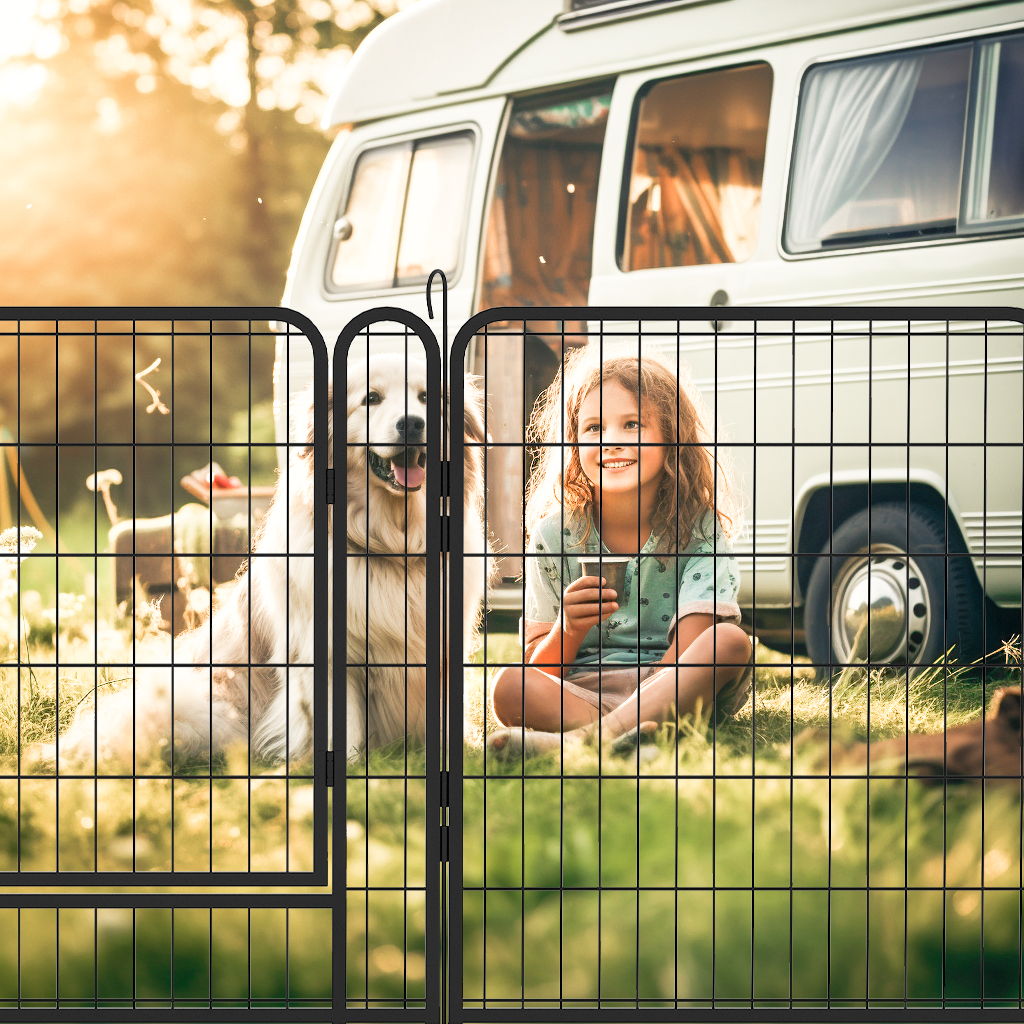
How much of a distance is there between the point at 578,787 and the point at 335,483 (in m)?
1.67

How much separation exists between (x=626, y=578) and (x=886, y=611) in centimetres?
103

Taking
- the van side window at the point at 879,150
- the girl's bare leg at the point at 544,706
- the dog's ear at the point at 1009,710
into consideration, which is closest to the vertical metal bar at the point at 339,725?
the girl's bare leg at the point at 544,706

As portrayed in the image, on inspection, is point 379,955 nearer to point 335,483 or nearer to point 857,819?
point 335,483

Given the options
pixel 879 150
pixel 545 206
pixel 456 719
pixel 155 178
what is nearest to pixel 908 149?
pixel 879 150

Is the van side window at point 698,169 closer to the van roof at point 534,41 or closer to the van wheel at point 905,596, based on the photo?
the van roof at point 534,41

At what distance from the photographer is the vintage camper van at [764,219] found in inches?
183

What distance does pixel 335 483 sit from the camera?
2.67 metres

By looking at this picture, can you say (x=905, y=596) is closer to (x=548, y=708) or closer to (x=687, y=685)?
(x=687, y=685)

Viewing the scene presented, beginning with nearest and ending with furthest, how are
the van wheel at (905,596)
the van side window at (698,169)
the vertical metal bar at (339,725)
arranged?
1. the vertical metal bar at (339,725)
2. the van wheel at (905,596)
3. the van side window at (698,169)

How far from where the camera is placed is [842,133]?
495 centimetres

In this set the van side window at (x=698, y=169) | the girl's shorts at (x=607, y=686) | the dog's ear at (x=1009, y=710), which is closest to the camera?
the dog's ear at (x=1009, y=710)

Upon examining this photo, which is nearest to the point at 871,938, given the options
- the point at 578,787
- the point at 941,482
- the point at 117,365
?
the point at 578,787

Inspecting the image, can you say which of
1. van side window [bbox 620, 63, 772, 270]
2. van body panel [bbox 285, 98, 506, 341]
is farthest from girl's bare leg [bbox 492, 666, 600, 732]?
van side window [bbox 620, 63, 772, 270]

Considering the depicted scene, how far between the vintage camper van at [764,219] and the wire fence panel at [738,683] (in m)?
0.03
